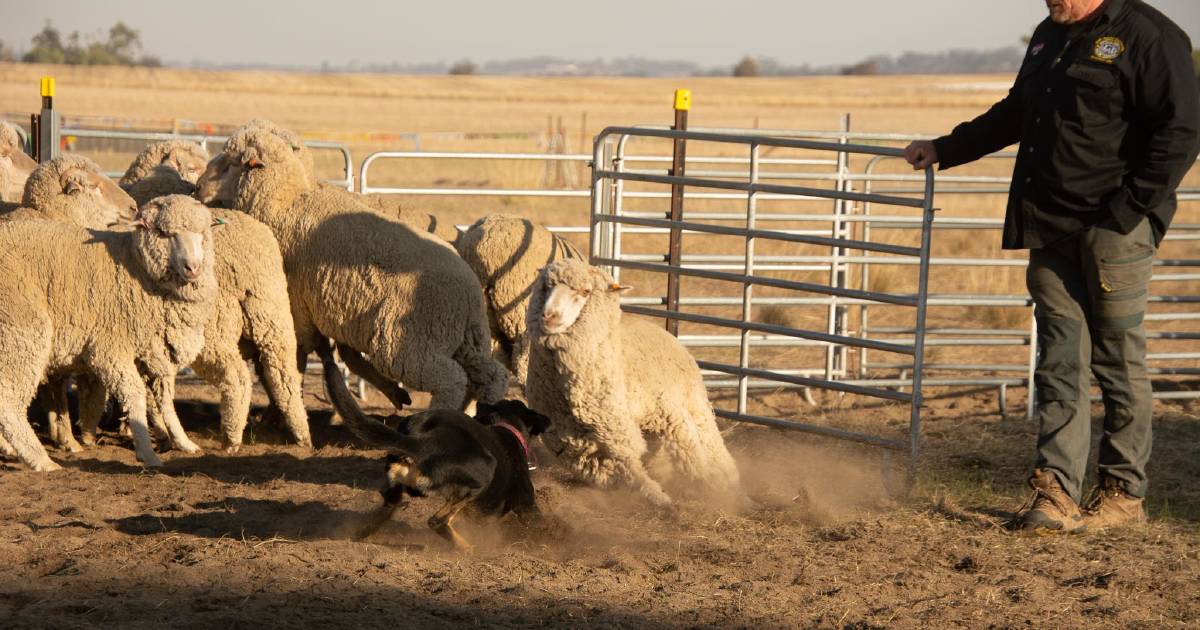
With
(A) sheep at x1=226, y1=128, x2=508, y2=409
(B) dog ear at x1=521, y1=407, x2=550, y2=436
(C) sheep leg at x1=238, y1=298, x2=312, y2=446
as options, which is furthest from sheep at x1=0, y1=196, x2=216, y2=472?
(B) dog ear at x1=521, y1=407, x2=550, y2=436

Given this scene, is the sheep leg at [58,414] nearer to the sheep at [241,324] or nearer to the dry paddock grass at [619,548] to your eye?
the sheep at [241,324]

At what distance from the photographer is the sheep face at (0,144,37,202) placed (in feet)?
26.5

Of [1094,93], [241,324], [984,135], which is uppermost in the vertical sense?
[1094,93]

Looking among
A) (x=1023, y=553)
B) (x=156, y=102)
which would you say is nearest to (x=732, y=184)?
(x=1023, y=553)

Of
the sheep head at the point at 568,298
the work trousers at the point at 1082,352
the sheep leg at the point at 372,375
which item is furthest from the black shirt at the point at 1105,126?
the sheep leg at the point at 372,375

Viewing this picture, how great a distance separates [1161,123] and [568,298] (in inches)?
109

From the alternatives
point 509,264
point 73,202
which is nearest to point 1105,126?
point 509,264

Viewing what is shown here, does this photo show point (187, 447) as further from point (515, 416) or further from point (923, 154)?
point (923, 154)

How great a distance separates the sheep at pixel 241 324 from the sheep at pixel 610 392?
5.98 ft

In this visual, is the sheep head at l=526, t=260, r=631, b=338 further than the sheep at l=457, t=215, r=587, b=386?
No

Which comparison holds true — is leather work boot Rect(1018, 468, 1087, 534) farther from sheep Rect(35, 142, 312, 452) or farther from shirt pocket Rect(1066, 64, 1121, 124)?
sheep Rect(35, 142, 312, 452)

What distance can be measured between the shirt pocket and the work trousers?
0.54 meters

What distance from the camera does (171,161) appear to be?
28.3 feet

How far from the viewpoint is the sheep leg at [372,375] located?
25.4ft
